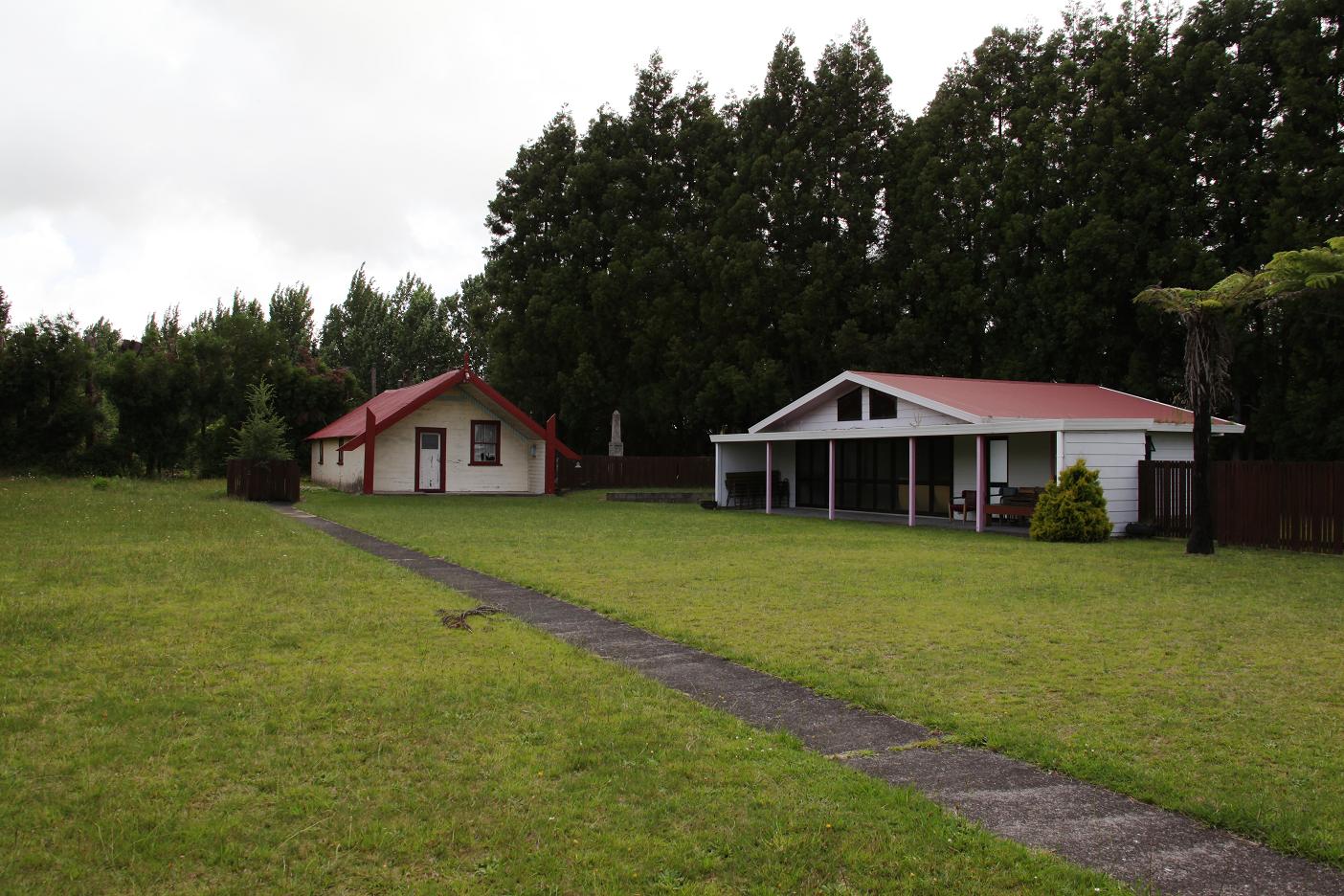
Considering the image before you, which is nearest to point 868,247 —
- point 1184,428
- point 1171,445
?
point 1171,445

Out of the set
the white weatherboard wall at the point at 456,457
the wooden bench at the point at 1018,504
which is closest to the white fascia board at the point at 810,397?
the wooden bench at the point at 1018,504

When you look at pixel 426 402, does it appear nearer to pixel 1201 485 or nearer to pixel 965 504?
pixel 965 504

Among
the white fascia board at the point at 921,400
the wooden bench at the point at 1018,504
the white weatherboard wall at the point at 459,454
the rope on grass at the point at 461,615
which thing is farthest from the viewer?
the white weatherboard wall at the point at 459,454

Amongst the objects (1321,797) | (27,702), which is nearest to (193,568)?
(27,702)

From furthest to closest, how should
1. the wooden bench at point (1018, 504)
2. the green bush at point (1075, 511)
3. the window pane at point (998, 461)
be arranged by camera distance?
A: the window pane at point (998, 461) < the wooden bench at point (1018, 504) < the green bush at point (1075, 511)

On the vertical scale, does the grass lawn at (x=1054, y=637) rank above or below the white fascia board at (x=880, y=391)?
below

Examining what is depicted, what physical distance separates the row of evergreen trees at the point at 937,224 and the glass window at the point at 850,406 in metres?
7.35

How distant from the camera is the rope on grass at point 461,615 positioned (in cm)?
810

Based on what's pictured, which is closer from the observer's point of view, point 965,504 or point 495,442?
point 965,504

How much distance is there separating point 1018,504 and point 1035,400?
12.2 feet

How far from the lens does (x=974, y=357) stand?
31.1m

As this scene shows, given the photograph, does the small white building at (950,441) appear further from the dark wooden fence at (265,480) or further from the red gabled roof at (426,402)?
the dark wooden fence at (265,480)

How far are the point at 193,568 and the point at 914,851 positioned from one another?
9867 mm

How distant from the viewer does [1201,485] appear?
15.1m
